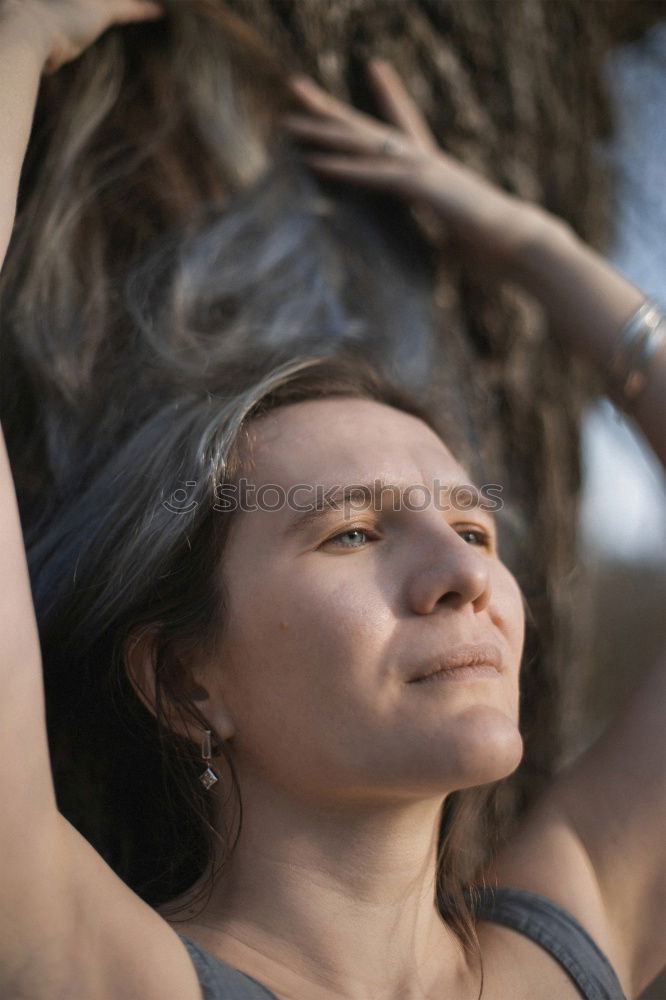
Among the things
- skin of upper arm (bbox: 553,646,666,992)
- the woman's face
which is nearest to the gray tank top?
skin of upper arm (bbox: 553,646,666,992)

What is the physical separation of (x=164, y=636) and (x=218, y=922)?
1.40 ft

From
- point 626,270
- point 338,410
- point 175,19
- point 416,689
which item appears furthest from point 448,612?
point 626,270

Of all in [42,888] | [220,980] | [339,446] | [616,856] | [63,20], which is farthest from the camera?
[63,20]

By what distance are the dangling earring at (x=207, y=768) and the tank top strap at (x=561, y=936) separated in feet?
1.80

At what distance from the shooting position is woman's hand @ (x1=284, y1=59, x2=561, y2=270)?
7.45 feet

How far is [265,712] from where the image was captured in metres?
1.38

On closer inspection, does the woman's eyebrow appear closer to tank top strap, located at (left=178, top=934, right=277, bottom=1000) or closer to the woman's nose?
the woman's nose

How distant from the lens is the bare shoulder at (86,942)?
108cm

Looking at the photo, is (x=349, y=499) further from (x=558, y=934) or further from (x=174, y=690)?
(x=558, y=934)

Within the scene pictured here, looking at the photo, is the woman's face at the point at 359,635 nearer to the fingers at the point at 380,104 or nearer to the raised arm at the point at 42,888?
the raised arm at the point at 42,888

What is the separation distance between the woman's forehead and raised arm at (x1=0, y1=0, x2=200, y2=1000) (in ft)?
1.60

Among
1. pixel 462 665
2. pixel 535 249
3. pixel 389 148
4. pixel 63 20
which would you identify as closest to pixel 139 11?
pixel 63 20

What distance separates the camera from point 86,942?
112 cm

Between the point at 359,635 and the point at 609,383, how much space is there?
3.46 ft
